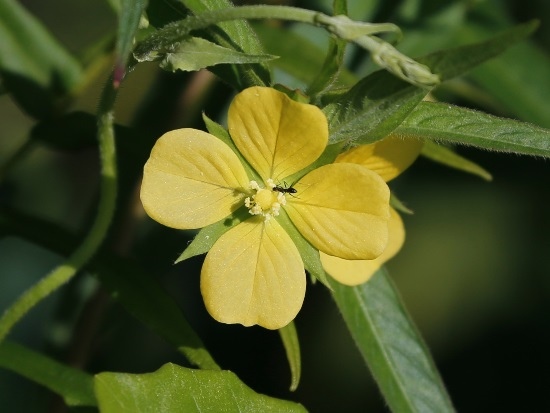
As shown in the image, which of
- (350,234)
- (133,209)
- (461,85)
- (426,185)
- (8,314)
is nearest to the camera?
(350,234)

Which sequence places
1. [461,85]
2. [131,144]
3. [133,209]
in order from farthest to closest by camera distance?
[461,85]
[133,209]
[131,144]

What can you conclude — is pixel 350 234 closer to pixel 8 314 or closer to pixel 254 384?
pixel 8 314

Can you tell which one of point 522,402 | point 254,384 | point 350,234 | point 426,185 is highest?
point 350,234

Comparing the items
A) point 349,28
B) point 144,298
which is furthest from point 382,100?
point 144,298

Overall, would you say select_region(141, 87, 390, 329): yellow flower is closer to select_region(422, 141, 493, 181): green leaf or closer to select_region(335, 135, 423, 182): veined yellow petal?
select_region(335, 135, 423, 182): veined yellow petal

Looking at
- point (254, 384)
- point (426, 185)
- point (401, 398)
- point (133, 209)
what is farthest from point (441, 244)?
point (401, 398)

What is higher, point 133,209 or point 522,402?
point 133,209

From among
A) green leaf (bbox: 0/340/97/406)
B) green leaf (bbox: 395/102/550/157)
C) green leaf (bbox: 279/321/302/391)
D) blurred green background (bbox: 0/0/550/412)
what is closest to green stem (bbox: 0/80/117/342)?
green leaf (bbox: 0/340/97/406)

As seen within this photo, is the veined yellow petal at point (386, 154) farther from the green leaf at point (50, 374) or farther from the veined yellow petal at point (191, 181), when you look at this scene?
the green leaf at point (50, 374)

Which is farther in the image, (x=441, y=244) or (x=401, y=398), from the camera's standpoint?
(x=441, y=244)
